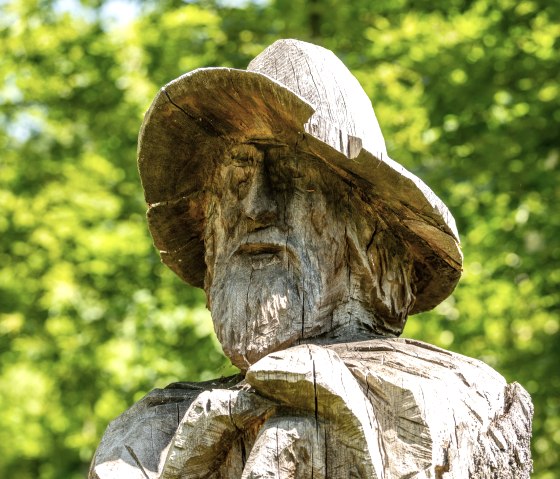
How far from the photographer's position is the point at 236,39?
948 centimetres

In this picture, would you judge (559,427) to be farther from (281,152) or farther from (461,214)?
(281,152)

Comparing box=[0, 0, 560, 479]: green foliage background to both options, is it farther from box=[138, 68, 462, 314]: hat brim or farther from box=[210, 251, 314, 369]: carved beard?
box=[210, 251, 314, 369]: carved beard

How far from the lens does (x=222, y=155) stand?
379 centimetres

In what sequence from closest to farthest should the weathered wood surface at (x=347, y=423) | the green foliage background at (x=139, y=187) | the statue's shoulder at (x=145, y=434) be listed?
1. the weathered wood surface at (x=347, y=423)
2. the statue's shoulder at (x=145, y=434)
3. the green foliage background at (x=139, y=187)

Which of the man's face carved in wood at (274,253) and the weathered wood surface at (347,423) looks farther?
the man's face carved in wood at (274,253)

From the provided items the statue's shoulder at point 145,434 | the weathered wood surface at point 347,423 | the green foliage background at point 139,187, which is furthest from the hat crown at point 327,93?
the green foliage background at point 139,187

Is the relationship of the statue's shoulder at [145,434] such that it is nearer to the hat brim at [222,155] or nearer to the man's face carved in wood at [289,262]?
the man's face carved in wood at [289,262]

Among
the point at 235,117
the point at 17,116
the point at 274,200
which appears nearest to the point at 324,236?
the point at 274,200

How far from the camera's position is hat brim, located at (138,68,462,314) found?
338cm

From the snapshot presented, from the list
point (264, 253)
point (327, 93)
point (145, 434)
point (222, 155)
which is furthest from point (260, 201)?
point (145, 434)

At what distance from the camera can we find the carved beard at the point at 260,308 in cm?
341

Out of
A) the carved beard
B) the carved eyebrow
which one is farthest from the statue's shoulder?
the carved eyebrow

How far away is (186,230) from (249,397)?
41.8 inches

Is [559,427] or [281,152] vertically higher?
[281,152]
